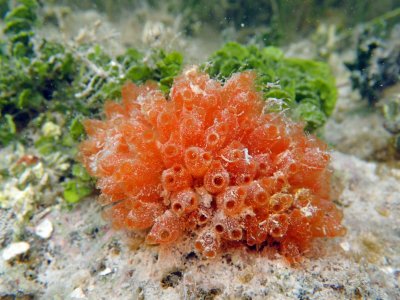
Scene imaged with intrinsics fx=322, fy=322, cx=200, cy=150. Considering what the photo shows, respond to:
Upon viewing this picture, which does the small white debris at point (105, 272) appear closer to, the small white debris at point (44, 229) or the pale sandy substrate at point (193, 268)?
the pale sandy substrate at point (193, 268)

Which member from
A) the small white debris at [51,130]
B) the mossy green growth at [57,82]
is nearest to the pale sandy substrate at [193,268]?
the mossy green growth at [57,82]

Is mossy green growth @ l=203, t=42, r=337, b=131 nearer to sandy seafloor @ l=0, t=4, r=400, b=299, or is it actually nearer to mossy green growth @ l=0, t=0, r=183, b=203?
mossy green growth @ l=0, t=0, r=183, b=203

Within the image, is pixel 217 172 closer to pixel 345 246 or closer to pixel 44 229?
pixel 345 246

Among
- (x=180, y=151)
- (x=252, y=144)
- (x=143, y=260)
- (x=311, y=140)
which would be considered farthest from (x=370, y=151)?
(x=143, y=260)

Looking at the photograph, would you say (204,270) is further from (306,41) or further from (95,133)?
(306,41)

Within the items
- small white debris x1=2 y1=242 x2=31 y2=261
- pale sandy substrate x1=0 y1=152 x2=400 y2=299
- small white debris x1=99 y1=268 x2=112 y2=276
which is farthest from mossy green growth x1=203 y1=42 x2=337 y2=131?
small white debris x1=2 y1=242 x2=31 y2=261
